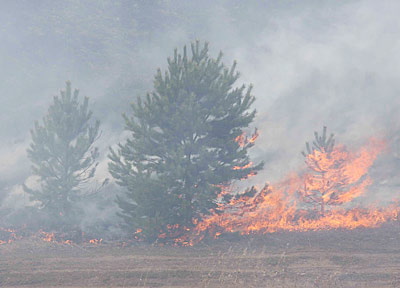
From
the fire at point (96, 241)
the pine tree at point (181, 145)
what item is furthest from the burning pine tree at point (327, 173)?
the fire at point (96, 241)

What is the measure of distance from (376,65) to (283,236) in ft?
108

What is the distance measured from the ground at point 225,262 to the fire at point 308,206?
58.8 inches

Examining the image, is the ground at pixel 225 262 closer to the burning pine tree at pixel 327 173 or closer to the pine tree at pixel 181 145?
the pine tree at pixel 181 145

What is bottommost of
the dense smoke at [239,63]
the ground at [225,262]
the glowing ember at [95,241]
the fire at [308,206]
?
the ground at [225,262]

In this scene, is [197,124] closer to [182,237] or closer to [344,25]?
[182,237]

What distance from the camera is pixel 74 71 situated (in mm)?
53375

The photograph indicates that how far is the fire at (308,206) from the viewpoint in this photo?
63.4ft

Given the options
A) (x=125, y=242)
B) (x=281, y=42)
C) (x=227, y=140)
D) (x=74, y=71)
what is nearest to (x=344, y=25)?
(x=281, y=42)

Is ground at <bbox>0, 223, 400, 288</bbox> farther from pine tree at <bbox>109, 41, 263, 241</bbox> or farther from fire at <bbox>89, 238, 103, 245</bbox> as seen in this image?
pine tree at <bbox>109, 41, 263, 241</bbox>

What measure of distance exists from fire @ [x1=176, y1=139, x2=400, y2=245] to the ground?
4.90 ft

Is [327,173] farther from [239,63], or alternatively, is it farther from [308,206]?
[239,63]

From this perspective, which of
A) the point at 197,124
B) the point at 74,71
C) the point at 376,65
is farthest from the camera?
the point at 74,71

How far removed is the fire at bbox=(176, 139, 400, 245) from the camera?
19312 millimetres

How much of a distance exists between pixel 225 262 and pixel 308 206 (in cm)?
1467
